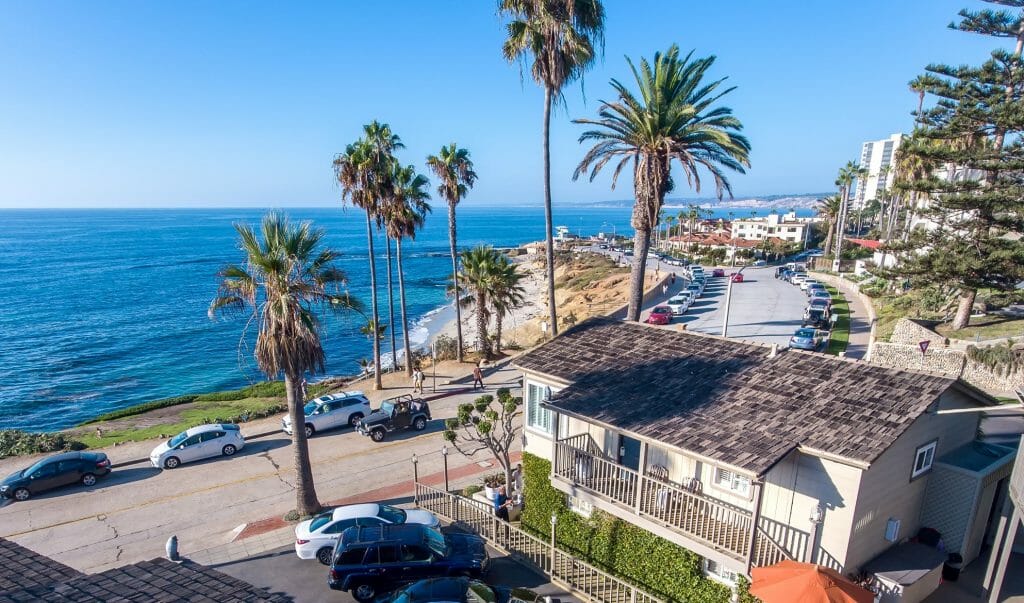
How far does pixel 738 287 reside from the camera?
59.5 meters

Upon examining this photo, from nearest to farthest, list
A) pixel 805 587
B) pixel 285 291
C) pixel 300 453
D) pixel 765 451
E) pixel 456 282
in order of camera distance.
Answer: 1. pixel 805 587
2. pixel 765 451
3. pixel 285 291
4. pixel 300 453
5. pixel 456 282

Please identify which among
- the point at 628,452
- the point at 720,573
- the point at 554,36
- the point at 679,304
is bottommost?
the point at 679,304

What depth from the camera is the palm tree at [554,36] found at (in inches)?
1010

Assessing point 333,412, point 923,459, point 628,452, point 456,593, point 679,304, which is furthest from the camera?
point 679,304

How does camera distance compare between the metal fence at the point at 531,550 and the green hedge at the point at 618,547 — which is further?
the metal fence at the point at 531,550

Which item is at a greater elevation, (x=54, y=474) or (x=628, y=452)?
(x=628, y=452)

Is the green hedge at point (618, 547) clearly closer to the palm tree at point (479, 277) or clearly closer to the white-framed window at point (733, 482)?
the white-framed window at point (733, 482)

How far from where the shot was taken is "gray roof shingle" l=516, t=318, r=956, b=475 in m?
11.1

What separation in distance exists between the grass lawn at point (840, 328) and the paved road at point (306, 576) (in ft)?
A: 83.7

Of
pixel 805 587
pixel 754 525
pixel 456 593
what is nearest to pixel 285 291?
pixel 456 593

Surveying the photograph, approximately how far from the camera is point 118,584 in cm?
822

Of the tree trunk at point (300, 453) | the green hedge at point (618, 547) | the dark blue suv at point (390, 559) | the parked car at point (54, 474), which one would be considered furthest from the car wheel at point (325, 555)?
the parked car at point (54, 474)

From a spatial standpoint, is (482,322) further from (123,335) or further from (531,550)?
(123,335)

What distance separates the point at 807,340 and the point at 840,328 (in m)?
9.44
